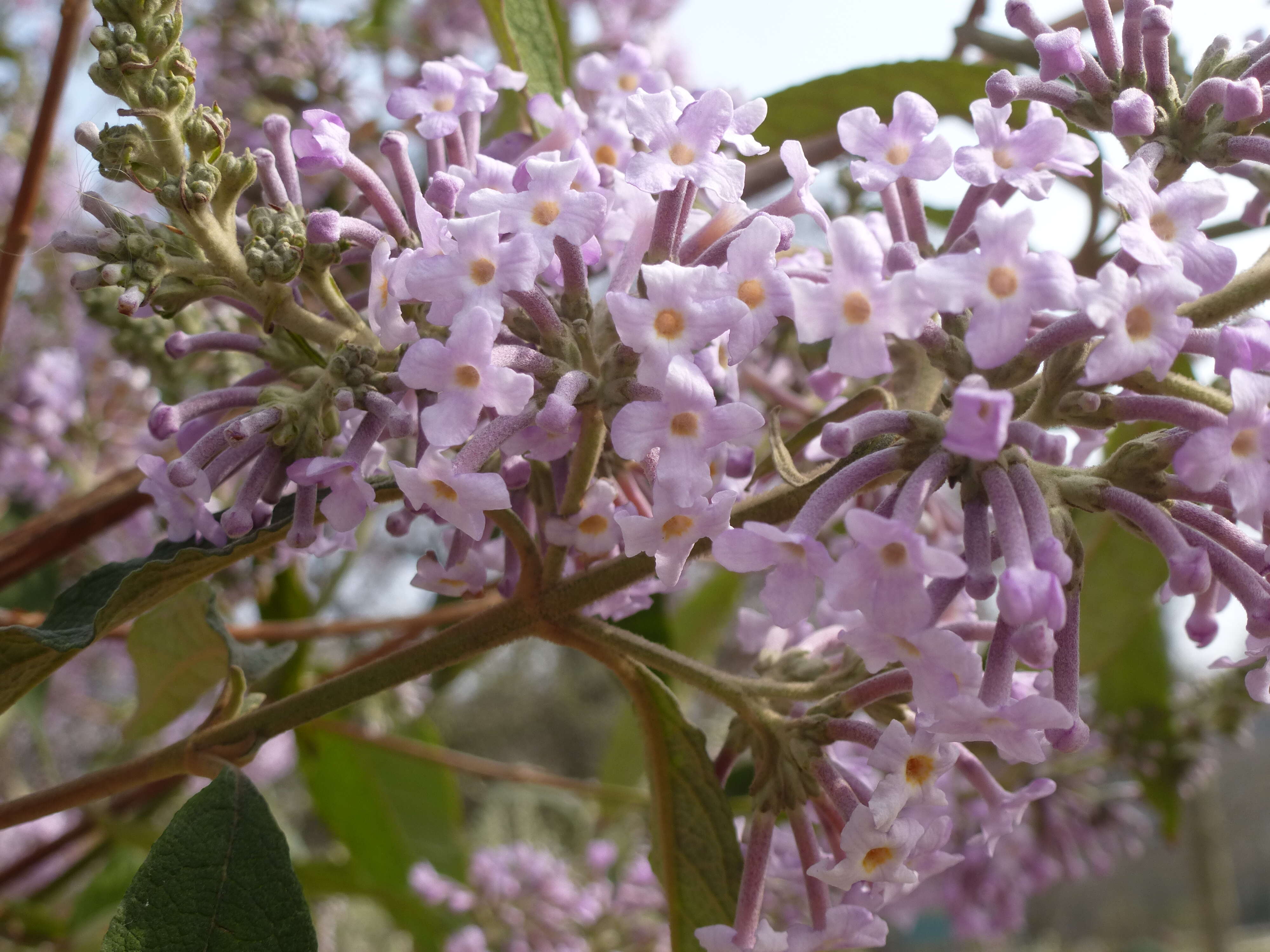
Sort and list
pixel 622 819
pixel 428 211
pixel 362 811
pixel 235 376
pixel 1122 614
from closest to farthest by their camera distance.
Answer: pixel 428 211 → pixel 235 376 → pixel 1122 614 → pixel 362 811 → pixel 622 819

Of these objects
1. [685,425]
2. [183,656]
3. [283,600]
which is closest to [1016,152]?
[685,425]

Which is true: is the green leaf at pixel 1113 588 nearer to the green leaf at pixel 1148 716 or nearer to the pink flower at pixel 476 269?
the green leaf at pixel 1148 716

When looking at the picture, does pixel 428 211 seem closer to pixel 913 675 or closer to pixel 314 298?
pixel 314 298

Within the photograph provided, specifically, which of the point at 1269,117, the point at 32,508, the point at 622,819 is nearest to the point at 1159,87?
the point at 1269,117

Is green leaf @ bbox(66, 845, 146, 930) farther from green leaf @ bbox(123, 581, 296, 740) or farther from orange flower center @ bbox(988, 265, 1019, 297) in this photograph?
orange flower center @ bbox(988, 265, 1019, 297)

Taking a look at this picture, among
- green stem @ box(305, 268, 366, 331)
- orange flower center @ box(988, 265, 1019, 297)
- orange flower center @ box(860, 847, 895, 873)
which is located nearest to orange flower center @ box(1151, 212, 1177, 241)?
orange flower center @ box(988, 265, 1019, 297)

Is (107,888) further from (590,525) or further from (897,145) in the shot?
(897,145)

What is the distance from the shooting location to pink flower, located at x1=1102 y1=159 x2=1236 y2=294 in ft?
1.98

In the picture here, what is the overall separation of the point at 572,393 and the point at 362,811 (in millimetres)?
1578

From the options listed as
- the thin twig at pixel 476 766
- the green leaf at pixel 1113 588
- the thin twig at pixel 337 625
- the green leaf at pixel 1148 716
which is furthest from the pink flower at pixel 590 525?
the green leaf at pixel 1148 716

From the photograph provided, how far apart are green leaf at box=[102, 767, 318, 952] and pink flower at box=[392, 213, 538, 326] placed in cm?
43

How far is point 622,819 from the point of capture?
2.79 meters

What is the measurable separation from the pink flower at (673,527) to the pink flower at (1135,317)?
22 centimetres

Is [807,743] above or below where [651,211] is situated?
below
